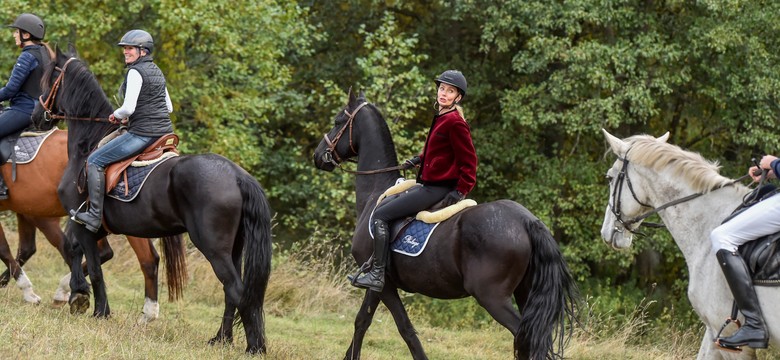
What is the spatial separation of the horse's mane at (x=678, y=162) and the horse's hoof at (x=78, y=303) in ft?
17.2

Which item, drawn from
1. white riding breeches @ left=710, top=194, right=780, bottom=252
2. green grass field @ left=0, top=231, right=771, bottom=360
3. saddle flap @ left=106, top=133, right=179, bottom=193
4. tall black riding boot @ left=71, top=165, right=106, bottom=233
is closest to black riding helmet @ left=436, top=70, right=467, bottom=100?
white riding breeches @ left=710, top=194, right=780, bottom=252

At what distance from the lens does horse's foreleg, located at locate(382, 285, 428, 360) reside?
7.54 m

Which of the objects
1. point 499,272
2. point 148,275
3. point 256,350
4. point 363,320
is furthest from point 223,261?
point 499,272

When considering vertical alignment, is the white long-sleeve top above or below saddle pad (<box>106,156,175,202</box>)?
above

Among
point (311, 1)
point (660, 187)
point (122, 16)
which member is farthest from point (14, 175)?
point (311, 1)

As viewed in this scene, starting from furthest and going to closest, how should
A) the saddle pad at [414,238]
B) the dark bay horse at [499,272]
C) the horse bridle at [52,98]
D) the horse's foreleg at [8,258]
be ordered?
1. the horse's foreleg at [8,258]
2. the horse bridle at [52,98]
3. the saddle pad at [414,238]
4. the dark bay horse at [499,272]

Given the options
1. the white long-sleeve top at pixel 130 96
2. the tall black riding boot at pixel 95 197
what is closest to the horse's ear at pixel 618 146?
the white long-sleeve top at pixel 130 96

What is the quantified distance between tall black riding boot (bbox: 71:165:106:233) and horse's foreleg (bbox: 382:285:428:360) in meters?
2.83

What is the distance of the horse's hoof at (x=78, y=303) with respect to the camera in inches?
351

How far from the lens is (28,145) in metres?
9.91

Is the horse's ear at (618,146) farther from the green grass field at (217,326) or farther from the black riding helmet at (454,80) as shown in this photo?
the green grass field at (217,326)

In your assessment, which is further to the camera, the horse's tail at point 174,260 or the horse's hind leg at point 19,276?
the horse's hind leg at point 19,276

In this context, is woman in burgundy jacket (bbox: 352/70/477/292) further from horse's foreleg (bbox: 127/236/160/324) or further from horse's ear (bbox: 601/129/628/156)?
horse's foreleg (bbox: 127/236/160/324)

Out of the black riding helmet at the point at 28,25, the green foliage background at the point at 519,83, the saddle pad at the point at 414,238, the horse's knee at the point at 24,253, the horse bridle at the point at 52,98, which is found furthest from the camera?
the green foliage background at the point at 519,83
